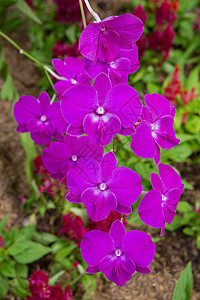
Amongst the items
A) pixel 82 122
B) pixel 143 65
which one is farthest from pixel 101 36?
pixel 143 65

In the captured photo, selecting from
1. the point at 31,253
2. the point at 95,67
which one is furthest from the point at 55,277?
the point at 95,67

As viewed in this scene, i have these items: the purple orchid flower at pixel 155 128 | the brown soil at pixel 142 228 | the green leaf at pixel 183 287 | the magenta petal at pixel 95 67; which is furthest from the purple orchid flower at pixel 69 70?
the green leaf at pixel 183 287

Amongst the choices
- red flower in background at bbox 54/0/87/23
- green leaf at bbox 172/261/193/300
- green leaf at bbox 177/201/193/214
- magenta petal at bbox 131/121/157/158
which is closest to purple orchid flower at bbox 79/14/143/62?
magenta petal at bbox 131/121/157/158

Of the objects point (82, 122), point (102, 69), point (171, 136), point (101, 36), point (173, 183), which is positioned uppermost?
point (101, 36)

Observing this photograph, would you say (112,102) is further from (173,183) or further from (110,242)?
(110,242)

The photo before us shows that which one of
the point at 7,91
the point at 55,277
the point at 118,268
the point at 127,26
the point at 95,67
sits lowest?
the point at 55,277

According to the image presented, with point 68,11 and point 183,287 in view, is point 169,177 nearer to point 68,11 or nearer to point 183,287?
point 183,287
